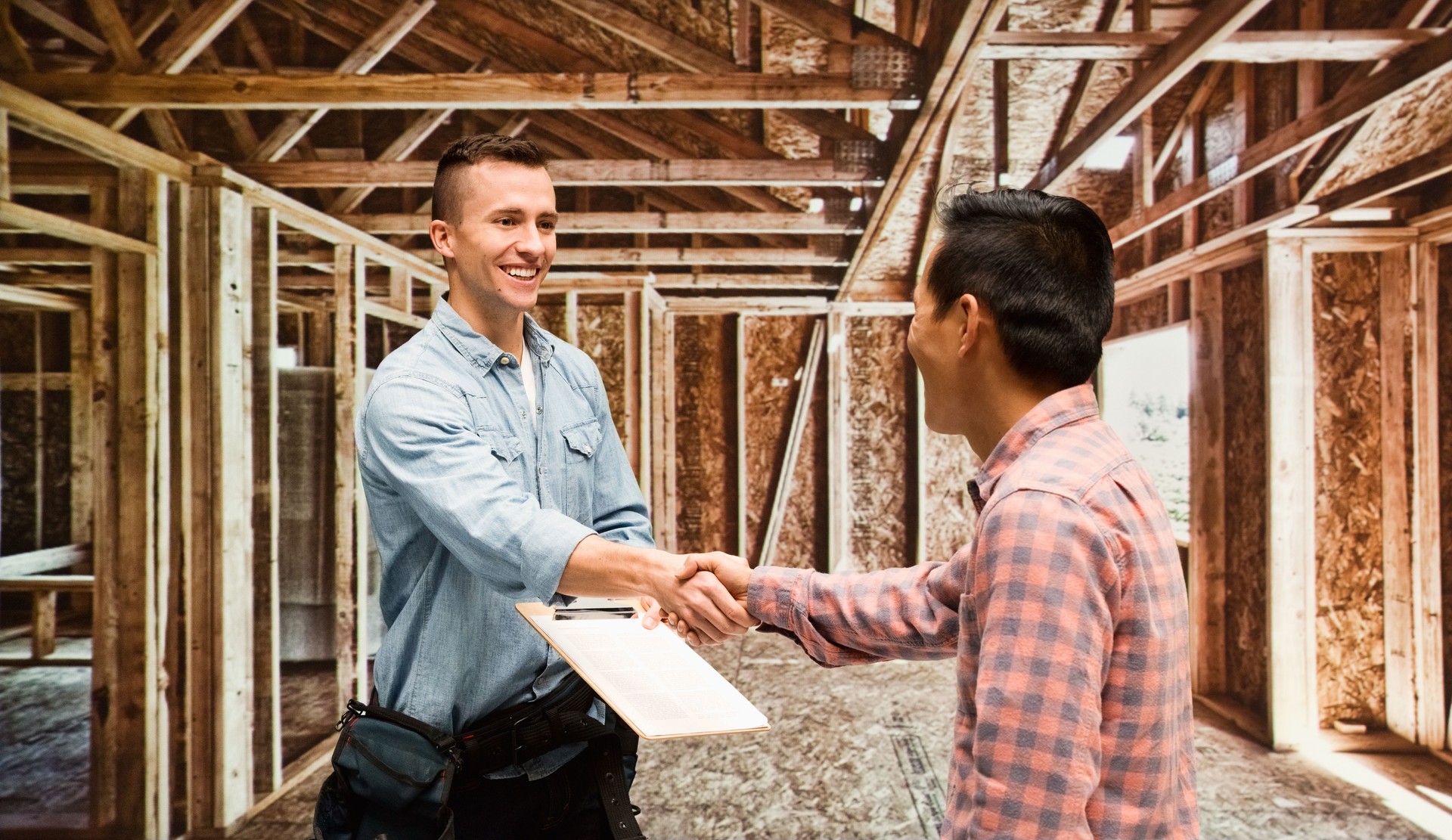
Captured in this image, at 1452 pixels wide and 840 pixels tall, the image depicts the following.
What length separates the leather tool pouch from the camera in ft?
3.94

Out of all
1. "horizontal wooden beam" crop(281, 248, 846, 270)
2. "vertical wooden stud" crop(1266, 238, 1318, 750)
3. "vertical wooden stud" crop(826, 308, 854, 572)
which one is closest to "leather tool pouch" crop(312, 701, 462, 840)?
"vertical wooden stud" crop(1266, 238, 1318, 750)

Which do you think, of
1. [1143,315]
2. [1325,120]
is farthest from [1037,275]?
[1143,315]

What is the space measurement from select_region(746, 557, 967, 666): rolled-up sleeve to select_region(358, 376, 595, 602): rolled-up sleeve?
0.30m

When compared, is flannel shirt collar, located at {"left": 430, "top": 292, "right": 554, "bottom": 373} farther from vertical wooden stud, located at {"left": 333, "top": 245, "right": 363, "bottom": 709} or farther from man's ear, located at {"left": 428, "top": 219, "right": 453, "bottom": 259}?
vertical wooden stud, located at {"left": 333, "top": 245, "right": 363, "bottom": 709}

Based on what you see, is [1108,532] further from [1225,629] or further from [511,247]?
[1225,629]

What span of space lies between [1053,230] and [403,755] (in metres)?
1.13

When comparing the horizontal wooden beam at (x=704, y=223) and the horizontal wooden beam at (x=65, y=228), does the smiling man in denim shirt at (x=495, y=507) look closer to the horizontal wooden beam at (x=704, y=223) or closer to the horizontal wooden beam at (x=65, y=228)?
the horizontal wooden beam at (x=65, y=228)

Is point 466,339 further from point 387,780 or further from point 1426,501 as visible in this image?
point 1426,501

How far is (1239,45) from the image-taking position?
6.80ft

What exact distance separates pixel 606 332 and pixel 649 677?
14.5 feet

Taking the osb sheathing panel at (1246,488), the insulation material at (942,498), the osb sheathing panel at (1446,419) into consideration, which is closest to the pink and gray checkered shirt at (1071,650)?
the osb sheathing panel at (1446,419)

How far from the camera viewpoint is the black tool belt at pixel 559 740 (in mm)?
1243

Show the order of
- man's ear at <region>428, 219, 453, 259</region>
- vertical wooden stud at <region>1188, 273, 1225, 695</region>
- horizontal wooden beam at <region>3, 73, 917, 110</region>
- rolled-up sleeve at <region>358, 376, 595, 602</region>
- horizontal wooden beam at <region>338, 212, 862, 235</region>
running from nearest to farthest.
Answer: rolled-up sleeve at <region>358, 376, 595, 602</region>
man's ear at <region>428, 219, 453, 259</region>
horizontal wooden beam at <region>3, 73, 917, 110</region>
horizontal wooden beam at <region>338, 212, 862, 235</region>
vertical wooden stud at <region>1188, 273, 1225, 695</region>

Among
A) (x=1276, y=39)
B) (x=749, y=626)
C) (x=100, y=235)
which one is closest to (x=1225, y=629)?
(x=1276, y=39)
